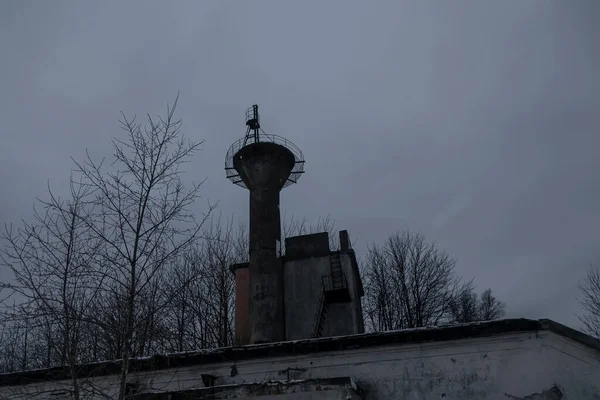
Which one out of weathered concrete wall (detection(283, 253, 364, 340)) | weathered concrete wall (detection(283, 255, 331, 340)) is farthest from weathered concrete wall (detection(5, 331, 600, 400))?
weathered concrete wall (detection(283, 253, 364, 340))

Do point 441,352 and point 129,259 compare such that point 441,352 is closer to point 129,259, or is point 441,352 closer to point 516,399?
point 516,399

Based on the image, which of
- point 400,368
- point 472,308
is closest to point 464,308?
point 472,308

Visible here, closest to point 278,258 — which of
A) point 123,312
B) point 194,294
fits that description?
point 194,294

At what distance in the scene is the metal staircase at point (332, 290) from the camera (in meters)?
24.4

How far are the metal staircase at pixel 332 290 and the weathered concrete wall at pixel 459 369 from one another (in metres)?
12.0

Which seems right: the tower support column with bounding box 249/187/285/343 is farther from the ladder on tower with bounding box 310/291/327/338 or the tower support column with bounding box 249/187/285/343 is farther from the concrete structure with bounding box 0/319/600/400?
the concrete structure with bounding box 0/319/600/400

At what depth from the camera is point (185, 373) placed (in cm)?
1270

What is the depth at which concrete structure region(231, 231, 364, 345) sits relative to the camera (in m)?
24.7

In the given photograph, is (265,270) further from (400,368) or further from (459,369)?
(459,369)

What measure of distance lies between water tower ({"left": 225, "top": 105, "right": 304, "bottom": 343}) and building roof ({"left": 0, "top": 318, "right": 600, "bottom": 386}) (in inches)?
435

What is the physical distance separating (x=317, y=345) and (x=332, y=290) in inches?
500

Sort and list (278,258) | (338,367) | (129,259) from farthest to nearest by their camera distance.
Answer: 1. (278,258)
2. (338,367)
3. (129,259)

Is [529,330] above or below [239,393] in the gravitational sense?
above

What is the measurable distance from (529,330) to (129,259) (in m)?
7.85
